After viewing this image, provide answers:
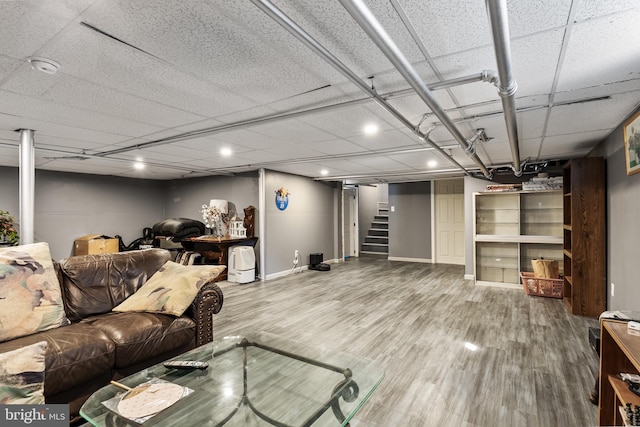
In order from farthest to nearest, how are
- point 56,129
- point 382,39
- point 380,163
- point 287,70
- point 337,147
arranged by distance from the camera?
point 380,163
point 337,147
point 56,129
point 287,70
point 382,39

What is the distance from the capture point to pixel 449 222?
8.21 m

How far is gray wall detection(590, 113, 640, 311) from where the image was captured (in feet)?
9.39

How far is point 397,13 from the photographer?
1418 mm

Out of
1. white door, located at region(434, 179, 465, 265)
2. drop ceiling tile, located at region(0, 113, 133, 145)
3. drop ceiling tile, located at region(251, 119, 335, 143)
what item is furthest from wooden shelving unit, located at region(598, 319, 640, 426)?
white door, located at region(434, 179, 465, 265)

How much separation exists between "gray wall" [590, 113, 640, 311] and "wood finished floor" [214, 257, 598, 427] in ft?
A: 1.96

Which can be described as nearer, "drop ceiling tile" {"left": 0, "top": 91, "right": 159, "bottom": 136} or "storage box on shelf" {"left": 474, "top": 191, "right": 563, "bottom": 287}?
"drop ceiling tile" {"left": 0, "top": 91, "right": 159, "bottom": 136}

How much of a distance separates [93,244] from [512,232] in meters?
8.32

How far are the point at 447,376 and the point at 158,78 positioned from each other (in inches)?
120

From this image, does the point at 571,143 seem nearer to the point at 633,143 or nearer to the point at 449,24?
the point at 633,143

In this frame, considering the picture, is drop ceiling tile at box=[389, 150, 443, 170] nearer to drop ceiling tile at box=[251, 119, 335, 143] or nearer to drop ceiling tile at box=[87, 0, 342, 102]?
drop ceiling tile at box=[251, 119, 335, 143]

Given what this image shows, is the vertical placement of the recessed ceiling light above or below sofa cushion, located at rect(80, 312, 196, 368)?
above

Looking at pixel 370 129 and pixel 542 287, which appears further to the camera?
pixel 542 287

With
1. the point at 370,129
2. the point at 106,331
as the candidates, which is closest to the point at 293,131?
the point at 370,129

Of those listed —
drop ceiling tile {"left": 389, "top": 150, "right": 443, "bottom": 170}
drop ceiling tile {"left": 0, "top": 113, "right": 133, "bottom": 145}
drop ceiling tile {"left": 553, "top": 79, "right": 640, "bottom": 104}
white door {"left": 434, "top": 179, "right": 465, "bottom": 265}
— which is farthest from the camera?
white door {"left": 434, "top": 179, "right": 465, "bottom": 265}
